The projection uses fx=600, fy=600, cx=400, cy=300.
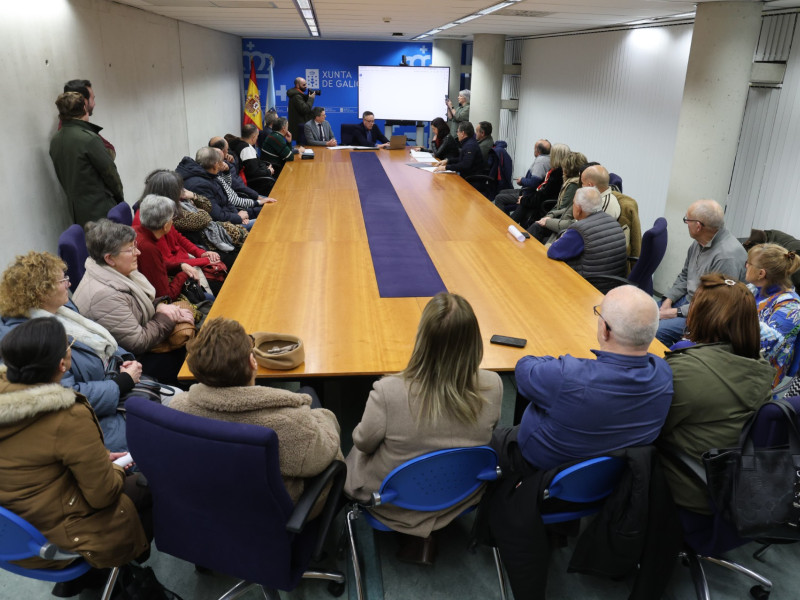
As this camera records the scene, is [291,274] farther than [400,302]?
Yes

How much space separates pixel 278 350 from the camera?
249cm

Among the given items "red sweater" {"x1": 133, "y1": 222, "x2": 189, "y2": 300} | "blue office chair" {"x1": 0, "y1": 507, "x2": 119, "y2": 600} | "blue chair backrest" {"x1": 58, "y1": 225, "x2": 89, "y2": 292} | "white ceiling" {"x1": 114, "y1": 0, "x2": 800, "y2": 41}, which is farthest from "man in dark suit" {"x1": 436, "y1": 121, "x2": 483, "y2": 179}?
"blue office chair" {"x1": 0, "y1": 507, "x2": 119, "y2": 600}

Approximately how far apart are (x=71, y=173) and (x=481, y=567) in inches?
147

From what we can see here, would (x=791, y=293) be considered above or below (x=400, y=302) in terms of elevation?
above

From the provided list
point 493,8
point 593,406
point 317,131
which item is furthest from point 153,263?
point 317,131

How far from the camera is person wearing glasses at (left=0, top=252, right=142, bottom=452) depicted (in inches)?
87.6

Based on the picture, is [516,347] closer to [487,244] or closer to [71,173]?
[487,244]

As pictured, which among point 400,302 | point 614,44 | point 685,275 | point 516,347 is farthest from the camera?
point 614,44

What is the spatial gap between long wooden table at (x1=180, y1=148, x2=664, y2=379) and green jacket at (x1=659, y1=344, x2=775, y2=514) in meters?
0.66

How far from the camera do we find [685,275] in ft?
12.2

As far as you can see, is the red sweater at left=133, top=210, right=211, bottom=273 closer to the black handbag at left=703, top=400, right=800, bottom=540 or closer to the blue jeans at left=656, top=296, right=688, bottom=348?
the blue jeans at left=656, top=296, right=688, bottom=348

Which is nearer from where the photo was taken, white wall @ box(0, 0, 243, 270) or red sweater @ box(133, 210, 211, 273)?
red sweater @ box(133, 210, 211, 273)

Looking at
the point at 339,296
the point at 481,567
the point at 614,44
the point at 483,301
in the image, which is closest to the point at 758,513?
the point at 481,567

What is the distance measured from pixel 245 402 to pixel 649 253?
9.64 feet
